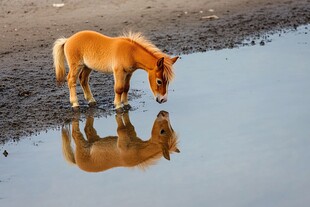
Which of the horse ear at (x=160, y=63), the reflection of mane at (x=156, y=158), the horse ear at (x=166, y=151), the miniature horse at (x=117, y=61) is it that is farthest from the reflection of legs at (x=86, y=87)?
the horse ear at (x=166, y=151)

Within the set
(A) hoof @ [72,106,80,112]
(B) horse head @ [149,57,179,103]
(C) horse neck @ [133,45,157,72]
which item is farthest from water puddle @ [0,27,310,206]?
(C) horse neck @ [133,45,157,72]

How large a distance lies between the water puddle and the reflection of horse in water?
12mm

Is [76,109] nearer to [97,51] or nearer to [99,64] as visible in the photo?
[99,64]

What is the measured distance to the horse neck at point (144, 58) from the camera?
10578mm

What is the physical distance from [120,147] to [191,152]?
97 centimetres

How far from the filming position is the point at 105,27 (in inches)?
609

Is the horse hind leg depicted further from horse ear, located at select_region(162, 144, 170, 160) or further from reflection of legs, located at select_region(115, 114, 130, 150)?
horse ear, located at select_region(162, 144, 170, 160)

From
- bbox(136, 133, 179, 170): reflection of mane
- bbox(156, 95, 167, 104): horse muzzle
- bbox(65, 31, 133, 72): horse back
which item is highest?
bbox(65, 31, 133, 72): horse back

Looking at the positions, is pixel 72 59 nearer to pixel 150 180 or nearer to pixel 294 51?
pixel 150 180

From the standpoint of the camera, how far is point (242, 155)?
8.98 m

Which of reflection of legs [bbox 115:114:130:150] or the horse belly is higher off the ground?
the horse belly

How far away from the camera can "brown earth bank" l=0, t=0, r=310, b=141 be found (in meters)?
12.0

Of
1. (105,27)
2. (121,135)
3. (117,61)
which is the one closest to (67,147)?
(121,135)

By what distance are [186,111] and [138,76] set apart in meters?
2.32
